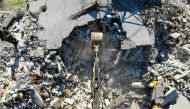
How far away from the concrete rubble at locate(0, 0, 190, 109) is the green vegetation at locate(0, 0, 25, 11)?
2.93 metres

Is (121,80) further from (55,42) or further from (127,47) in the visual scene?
(55,42)

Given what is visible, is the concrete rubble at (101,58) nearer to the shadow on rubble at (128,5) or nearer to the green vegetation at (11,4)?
the shadow on rubble at (128,5)

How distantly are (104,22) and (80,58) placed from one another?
152 centimetres

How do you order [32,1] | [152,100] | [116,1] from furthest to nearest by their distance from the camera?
[32,1] → [116,1] → [152,100]

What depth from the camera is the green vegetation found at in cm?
1712

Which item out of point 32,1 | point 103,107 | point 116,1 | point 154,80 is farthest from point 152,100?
point 32,1

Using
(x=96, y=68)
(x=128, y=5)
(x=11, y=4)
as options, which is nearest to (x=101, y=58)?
(x=96, y=68)

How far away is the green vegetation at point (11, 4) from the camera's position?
17.1 m

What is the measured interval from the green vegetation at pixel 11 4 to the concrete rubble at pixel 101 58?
2928mm

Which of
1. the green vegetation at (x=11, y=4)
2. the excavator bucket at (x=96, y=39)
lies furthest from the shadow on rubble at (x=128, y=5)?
the green vegetation at (x=11, y=4)

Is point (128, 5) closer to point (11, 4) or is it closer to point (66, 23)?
point (66, 23)

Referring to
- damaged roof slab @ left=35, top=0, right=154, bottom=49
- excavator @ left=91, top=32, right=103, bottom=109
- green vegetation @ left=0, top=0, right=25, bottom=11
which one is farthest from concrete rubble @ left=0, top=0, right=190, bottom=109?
green vegetation @ left=0, top=0, right=25, bottom=11

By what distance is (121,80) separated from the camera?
13508 mm

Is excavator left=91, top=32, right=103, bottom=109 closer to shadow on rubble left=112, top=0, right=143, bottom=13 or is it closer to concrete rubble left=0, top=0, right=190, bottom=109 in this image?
concrete rubble left=0, top=0, right=190, bottom=109
